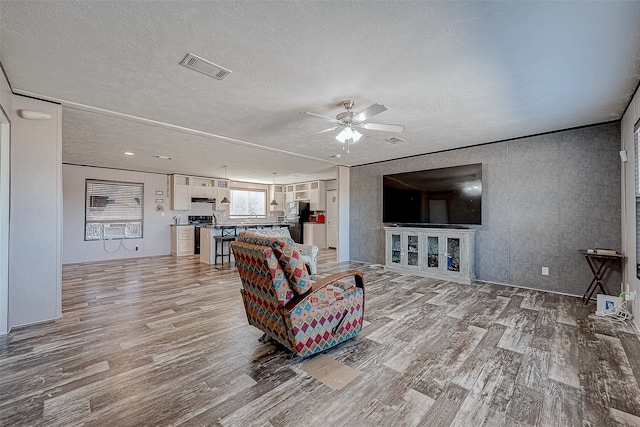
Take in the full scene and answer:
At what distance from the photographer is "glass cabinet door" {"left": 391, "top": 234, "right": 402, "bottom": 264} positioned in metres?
5.62

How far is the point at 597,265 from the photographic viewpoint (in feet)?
12.0

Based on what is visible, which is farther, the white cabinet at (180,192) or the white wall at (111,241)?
the white cabinet at (180,192)

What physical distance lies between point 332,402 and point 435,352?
1.11m

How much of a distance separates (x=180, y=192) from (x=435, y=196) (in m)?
7.02

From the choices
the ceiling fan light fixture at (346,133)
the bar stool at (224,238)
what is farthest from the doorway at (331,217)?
the ceiling fan light fixture at (346,133)

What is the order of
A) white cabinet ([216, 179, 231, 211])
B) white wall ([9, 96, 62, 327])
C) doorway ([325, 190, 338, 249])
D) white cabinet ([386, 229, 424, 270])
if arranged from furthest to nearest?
doorway ([325, 190, 338, 249]), white cabinet ([216, 179, 231, 211]), white cabinet ([386, 229, 424, 270]), white wall ([9, 96, 62, 327])

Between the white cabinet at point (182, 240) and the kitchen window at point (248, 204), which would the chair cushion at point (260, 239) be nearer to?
the white cabinet at point (182, 240)

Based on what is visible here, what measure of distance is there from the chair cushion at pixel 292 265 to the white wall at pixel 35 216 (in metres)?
2.79

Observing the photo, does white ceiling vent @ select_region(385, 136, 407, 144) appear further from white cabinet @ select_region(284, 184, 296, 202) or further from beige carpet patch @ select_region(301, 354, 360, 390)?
white cabinet @ select_region(284, 184, 296, 202)

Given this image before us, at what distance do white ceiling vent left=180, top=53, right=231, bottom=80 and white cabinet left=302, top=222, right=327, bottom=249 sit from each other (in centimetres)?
730

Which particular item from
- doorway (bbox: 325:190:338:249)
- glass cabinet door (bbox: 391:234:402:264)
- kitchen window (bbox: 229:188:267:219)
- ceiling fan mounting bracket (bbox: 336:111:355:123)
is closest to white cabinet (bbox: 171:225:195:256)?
kitchen window (bbox: 229:188:267:219)

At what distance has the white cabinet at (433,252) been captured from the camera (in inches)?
181

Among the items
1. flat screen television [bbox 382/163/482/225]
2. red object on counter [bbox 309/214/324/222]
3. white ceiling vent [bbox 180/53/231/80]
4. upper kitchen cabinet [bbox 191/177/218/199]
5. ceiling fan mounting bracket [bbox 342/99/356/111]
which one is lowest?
red object on counter [bbox 309/214/324/222]

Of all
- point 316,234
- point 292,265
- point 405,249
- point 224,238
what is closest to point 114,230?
point 224,238
